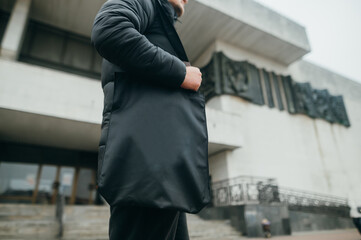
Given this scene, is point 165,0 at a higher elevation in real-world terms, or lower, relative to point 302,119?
lower

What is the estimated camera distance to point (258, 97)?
46.7ft

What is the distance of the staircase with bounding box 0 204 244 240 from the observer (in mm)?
5883

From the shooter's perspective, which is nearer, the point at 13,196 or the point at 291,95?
the point at 13,196

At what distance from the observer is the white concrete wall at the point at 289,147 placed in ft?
41.3

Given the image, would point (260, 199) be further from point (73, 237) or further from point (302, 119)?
point (302, 119)

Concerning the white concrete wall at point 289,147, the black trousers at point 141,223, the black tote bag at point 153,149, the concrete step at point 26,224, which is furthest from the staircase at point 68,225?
the black tote bag at point 153,149

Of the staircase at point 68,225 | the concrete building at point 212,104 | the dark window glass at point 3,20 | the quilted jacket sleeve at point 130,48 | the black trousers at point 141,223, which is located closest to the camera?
the black trousers at point 141,223

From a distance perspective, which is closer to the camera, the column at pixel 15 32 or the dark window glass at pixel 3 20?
the column at pixel 15 32

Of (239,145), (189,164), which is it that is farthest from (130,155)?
(239,145)

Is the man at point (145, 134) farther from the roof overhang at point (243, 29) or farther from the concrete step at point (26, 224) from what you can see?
the roof overhang at point (243, 29)

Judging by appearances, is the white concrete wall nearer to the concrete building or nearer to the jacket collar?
the concrete building

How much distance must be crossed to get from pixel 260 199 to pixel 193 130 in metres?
9.82

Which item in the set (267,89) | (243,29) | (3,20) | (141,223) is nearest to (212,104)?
(267,89)

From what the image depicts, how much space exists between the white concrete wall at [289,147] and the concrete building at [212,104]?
7cm
